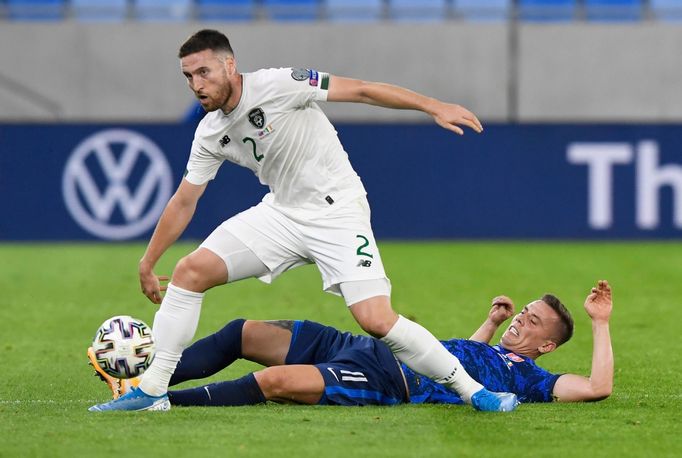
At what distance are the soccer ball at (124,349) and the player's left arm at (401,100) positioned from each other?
5.16 feet

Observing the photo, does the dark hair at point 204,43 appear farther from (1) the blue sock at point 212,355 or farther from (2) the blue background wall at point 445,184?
(2) the blue background wall at point 445,184

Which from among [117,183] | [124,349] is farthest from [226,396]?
[117,183]

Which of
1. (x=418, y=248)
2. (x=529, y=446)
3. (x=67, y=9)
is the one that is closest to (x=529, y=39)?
(x=418, y=248)

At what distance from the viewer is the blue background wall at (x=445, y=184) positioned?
19.1 meters

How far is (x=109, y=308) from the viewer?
11.9m

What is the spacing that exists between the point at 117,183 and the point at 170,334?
1244 centimetres

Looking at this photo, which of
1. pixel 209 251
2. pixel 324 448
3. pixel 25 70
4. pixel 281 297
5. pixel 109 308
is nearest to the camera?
pixel 324 448

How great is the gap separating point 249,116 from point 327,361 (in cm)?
139

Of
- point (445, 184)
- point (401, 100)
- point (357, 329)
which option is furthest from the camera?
point (445, 184)

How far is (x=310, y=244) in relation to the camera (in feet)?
22.1

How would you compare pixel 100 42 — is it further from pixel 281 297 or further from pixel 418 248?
pixel 281 297

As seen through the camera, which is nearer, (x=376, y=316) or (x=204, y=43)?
(x=376, y=316)

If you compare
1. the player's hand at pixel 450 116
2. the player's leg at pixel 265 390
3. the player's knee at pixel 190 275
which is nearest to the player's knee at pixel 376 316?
the player's leg at pixel 265 390

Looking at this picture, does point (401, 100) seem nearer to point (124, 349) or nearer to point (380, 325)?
point (380, 325)
